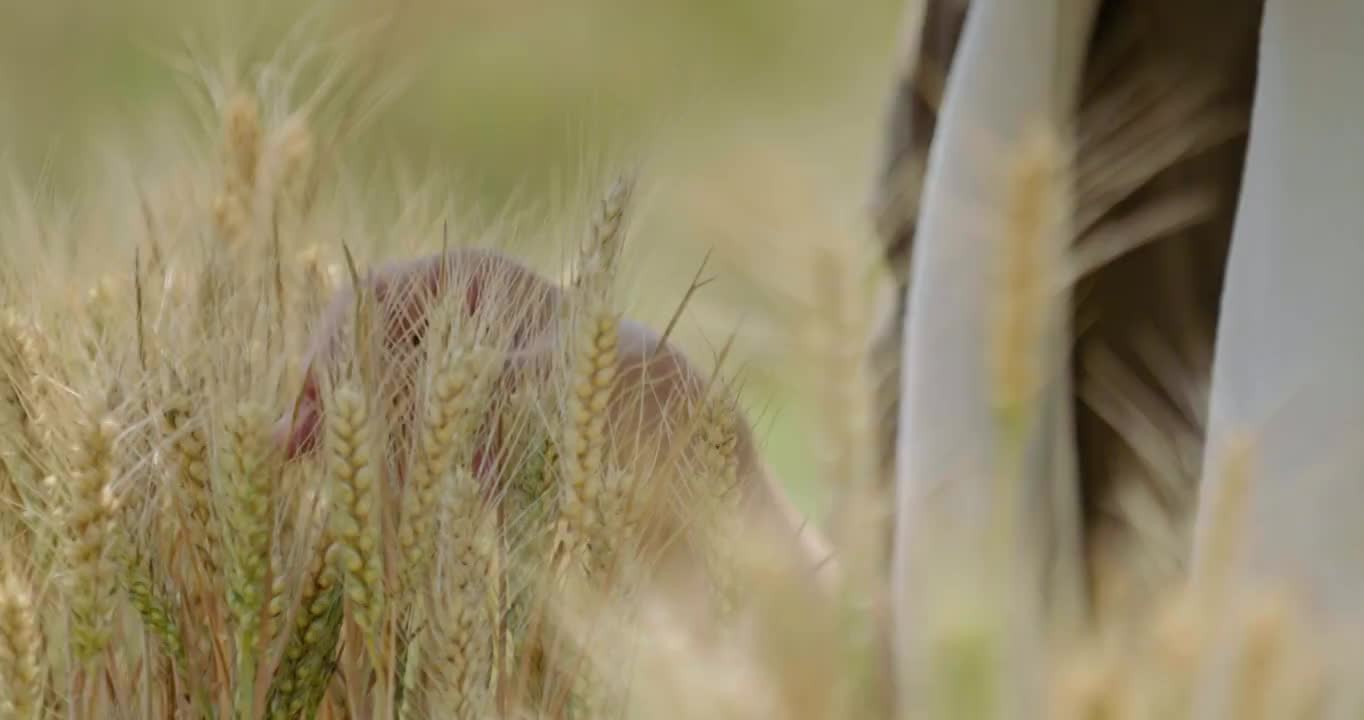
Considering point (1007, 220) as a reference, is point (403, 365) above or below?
below

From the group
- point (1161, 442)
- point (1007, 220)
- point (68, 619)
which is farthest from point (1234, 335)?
point (68, 619)

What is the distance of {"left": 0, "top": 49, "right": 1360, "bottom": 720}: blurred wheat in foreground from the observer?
0.42m

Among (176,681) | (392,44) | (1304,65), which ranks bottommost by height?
(176,681)

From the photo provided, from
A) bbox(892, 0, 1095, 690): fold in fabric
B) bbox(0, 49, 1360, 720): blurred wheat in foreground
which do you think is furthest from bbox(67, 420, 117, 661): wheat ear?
bbox(892, 0, 1095, 690): fold in fabric

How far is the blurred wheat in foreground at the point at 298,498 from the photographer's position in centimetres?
42

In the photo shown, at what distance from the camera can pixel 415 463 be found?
44cm

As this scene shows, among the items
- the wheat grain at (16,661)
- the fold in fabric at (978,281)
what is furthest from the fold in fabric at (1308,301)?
the wheat grain at (16,661)

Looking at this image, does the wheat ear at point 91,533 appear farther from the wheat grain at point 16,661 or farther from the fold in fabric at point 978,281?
the fold in fabric at point 978,281

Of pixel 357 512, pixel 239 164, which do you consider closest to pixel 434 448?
pixel 357 512

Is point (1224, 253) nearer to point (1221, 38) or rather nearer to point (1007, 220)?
point (1221, 38)

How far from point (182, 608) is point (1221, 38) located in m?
0.37

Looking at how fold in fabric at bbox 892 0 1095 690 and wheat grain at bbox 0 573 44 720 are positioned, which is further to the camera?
fold in fabric at bbox 892 0 1095 690

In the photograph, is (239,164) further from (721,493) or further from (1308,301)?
(1308,301)

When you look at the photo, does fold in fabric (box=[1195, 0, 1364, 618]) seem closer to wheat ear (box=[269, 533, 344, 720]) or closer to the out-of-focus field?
the out-of-focus field
